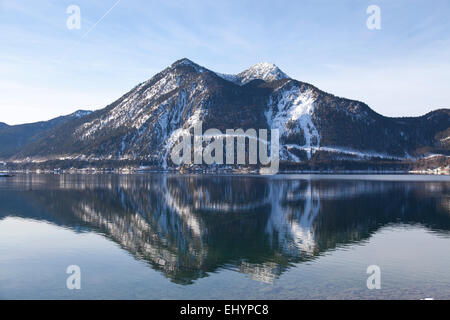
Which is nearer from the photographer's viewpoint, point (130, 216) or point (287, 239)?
point (287, 239)

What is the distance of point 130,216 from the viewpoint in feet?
297

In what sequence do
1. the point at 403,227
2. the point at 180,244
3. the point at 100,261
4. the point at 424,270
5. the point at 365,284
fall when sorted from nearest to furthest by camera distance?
the point at 365,284
the point at 424,270
the point at 100,261
the point at 180,244
the point at 403,227

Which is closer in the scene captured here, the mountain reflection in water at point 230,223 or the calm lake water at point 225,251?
the calm lake water at point 225,251

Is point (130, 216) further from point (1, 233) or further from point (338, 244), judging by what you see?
point (338, 244)

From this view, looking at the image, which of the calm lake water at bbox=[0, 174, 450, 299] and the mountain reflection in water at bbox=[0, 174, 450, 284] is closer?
the calm lake water at bbox=[0, 174, 450, 299]

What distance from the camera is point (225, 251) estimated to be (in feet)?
186

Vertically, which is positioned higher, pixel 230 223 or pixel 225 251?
pixel 230 223

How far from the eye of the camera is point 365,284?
41.1 metres

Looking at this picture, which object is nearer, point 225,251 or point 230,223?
point 225,251

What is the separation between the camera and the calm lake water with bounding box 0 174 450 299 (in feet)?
131

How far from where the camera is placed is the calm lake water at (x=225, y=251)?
39969 mm

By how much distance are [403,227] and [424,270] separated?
32474 millimetres
